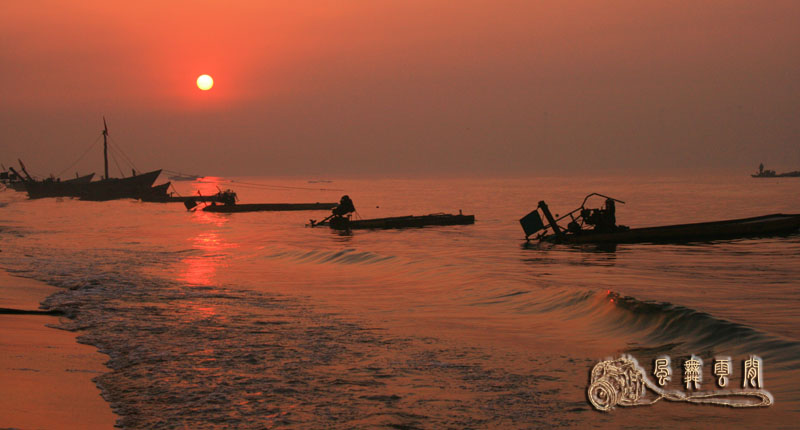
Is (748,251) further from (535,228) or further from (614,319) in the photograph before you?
(614,319)

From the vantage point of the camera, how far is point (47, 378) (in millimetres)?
9195

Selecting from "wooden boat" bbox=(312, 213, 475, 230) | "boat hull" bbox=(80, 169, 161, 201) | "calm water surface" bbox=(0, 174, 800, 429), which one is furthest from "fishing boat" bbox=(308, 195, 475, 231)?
"boat hull" bbox=(80, 169, 161, 201)

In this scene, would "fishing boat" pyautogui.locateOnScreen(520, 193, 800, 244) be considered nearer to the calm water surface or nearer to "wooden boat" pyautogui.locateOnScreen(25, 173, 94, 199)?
the calm water surface

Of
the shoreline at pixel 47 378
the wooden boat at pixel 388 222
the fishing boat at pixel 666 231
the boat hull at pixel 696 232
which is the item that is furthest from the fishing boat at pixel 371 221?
the shoreline at pixel 47 378

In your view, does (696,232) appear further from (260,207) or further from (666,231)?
(260,207)

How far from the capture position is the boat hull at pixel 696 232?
36.3 metres

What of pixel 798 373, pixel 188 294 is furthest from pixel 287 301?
pixel 798 373

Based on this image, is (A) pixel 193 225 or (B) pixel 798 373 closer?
(B) pixel 798 373

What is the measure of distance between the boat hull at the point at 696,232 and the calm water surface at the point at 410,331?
4.46m

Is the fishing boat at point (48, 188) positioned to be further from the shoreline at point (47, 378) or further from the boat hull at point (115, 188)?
the shoreline at point (47, 378)

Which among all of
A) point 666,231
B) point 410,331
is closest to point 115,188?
point 666,231

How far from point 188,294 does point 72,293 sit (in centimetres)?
333

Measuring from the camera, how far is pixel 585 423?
7797 millimetres

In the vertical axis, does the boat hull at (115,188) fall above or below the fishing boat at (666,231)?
above
